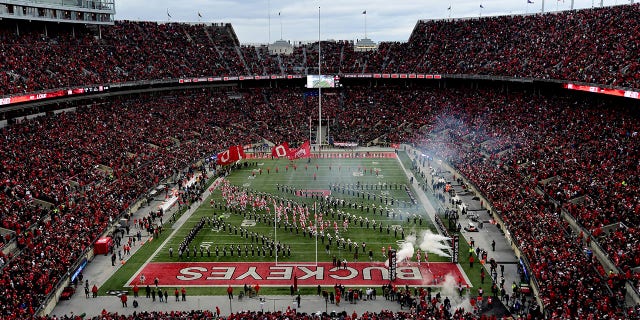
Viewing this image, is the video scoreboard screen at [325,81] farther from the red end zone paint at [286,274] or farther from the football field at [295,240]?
the red end zone paint at [286,274]

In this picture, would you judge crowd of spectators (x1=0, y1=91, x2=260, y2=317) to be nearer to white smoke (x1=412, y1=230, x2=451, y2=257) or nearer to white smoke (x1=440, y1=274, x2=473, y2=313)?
white smoke (x1=440, y1=274, x2=473, y2=313)

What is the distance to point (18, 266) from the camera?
23250mm

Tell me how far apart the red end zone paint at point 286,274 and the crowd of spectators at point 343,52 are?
20.4 m

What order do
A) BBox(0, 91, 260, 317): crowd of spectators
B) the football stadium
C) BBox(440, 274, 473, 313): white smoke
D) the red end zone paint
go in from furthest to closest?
the red end zone paint < BBox(0, 91, 260, 317): crowd of spectators < the football stadium < BBox(440, 274, 473, 313): white smoke

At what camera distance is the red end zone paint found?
24469 mm

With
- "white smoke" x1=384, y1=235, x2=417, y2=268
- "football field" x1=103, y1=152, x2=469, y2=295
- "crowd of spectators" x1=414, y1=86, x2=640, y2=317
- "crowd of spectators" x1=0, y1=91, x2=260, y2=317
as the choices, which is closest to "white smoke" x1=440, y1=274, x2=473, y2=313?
"football field" x1=103, y1=152, x2=469, y2=295

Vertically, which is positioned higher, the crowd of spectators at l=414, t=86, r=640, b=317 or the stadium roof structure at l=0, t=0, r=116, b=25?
the stadium roof structure at l=0, t=0, r=116, b=25

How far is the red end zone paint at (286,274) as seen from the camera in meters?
24.5

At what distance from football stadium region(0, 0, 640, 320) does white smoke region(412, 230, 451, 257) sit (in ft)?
0.49

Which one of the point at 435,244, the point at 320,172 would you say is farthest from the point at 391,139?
the point at 435,244

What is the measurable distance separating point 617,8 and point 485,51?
16.6m

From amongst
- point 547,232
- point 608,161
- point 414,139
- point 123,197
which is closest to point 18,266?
point 123,197

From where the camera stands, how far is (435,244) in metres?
28.4

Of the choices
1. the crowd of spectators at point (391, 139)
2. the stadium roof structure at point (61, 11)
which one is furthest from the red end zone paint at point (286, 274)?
the stadium roof structure at point (61, 11)
